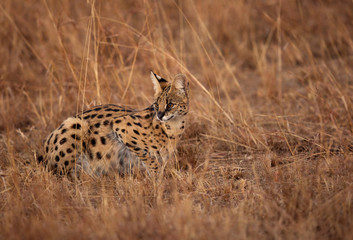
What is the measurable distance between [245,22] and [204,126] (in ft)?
13.4

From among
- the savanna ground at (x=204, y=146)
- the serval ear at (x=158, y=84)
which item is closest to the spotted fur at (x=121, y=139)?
the serval ear at (x=158, y=84)

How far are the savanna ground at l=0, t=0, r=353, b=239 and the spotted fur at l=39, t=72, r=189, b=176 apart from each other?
206 mm

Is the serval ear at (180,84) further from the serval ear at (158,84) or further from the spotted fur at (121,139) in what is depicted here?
the serval ear at (158,84)

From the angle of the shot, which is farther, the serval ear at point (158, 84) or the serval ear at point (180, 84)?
the serval ear at point (158, 84)

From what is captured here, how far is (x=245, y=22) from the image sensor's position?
28.1 feet

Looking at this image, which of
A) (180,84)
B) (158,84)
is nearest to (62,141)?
(158,84)

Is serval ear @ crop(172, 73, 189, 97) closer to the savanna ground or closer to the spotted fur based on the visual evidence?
the spotted fur

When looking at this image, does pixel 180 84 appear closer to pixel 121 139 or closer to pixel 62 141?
pixel 121 139

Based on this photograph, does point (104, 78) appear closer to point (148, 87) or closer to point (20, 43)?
point (148, 87)

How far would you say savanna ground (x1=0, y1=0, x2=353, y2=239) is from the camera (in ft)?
9.61

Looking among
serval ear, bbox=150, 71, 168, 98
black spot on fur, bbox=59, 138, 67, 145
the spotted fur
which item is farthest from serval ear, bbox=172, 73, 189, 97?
black spot on fur, bbox=59, 138, 67, 145

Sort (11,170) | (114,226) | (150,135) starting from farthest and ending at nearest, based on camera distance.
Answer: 1. (150,135)
2. (11,170)
3. (114,226)

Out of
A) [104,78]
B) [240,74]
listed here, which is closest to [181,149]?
[104,78]

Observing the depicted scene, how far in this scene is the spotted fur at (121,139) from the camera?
422 cm
